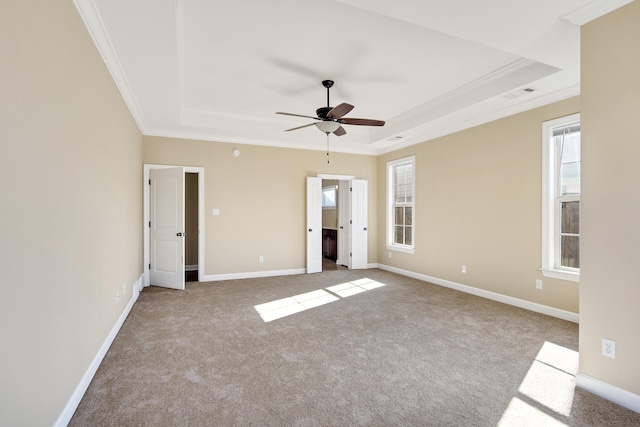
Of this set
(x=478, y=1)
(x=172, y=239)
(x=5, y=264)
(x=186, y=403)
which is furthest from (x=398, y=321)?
(x=172, y=239)

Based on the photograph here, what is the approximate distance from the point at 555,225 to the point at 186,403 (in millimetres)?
4330

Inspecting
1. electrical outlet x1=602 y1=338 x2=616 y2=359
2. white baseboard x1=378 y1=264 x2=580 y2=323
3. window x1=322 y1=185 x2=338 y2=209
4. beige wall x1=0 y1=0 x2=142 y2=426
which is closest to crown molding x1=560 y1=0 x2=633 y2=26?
electrical outlet x1=602 y1=338 x2=616 y2=359

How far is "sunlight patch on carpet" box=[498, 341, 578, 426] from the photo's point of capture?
6.52 feet

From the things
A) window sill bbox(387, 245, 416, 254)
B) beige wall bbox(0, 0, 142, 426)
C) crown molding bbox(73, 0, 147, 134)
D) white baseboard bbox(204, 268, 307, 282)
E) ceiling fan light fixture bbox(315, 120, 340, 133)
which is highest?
crown molding bbox(73, 0, 147, 134)

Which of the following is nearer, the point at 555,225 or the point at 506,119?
the point at 555,225

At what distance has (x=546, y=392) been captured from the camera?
2.28 meters

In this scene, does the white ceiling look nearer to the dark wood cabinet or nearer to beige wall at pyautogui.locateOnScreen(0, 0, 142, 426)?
beige wall at pyautogui.locateOnScreen(0, 0, 142, 426)

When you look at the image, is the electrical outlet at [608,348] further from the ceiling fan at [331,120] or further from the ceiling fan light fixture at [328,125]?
the ceiling fan light fixture at [328,125]

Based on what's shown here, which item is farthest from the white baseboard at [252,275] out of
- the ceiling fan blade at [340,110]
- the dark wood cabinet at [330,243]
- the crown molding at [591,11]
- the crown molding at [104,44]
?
the crown molding at [591,11]

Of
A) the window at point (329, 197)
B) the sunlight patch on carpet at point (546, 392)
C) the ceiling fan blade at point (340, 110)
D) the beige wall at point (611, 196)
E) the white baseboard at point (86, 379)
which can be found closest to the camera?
the white baseboard at point (86, 379)

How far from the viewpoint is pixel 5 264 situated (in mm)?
1284

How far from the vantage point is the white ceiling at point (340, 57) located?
233cm

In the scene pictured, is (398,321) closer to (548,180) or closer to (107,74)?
(548,180)

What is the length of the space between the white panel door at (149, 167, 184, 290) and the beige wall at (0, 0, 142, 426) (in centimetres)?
234
